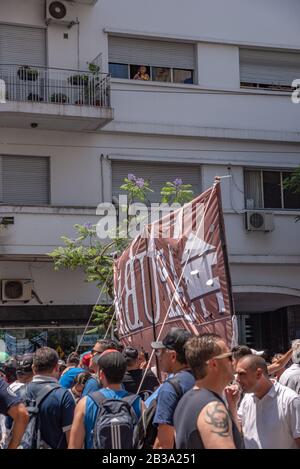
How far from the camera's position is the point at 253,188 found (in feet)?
67.4

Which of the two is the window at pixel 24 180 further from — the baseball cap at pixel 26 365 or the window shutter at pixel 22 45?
the baseball cap at pixel 26 365

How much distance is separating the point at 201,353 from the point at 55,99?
1458 centimetres

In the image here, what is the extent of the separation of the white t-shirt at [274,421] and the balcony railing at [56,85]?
13.4m

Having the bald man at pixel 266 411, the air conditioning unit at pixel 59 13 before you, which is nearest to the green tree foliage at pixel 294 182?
the air conditioning unit at pixel 59 13

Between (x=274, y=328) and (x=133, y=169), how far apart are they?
5.83m

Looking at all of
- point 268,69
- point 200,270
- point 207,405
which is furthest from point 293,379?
point 268,69

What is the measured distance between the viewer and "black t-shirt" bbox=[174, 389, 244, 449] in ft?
13.6

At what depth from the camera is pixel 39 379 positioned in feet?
20.7

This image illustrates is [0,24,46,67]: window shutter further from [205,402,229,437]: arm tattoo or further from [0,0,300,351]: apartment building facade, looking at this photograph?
[205,402,229,437]: arm tattoo

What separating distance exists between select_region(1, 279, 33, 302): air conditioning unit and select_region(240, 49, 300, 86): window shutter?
7833 millimetres

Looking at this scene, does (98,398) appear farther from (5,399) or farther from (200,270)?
(200,270)
